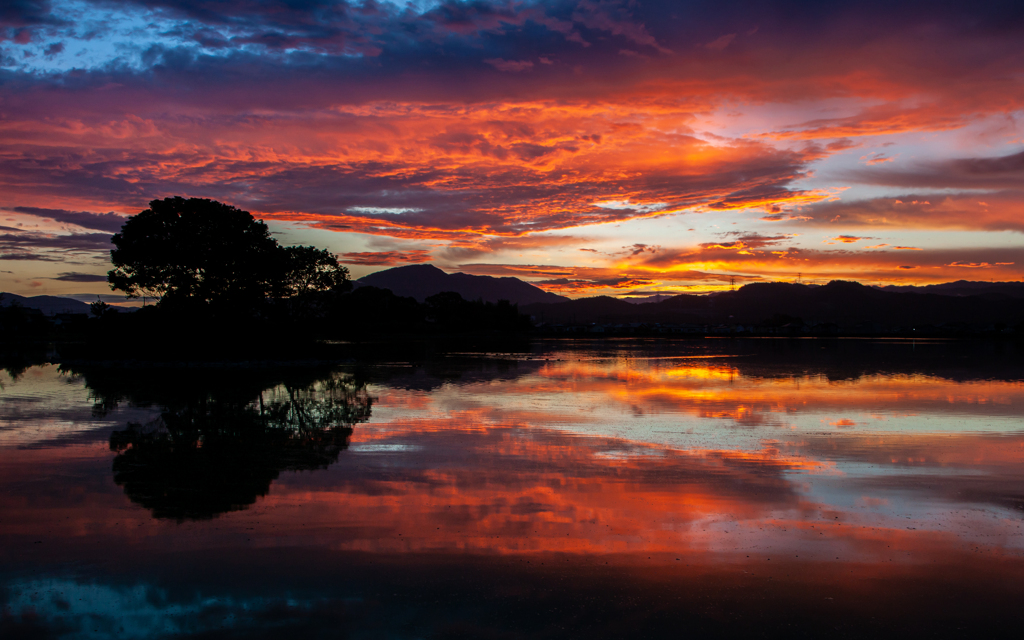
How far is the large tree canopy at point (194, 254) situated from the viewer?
149ft

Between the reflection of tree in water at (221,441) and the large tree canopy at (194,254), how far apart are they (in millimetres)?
21195

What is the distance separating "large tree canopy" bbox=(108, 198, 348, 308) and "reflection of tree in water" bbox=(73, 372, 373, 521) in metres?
21.2

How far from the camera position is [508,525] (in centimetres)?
902

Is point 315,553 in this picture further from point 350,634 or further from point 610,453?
point 610,453

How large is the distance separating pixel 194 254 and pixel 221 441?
1411 inches

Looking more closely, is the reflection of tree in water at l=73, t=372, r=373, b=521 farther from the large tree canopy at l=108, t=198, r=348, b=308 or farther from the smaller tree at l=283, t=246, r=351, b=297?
the smaller tree at l=283, t=246, r=351, b=297

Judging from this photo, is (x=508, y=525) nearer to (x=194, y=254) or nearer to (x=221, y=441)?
(x=221, y=441)

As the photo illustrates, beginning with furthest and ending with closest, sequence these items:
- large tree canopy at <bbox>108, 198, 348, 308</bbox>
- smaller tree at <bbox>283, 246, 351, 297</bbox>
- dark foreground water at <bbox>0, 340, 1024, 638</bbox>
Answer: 1. smaller tree at <bbox>283, 246, 351, 297</bbox>
2. large tree canopy at <bbox>108, 198, 348, 308</bbox>
3. dark foreground water at <bbox>0, 340, 1024, 638</bbox>

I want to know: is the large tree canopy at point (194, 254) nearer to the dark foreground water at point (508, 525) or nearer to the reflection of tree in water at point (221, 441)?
the reflection of tree in water at point (221, 441)

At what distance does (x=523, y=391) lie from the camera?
89.2 feet

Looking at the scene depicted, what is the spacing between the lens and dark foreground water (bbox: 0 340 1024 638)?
6.31 meters

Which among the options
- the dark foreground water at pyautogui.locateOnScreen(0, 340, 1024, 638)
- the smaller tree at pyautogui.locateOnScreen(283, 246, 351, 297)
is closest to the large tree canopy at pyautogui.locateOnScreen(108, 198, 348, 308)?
the smaller tree at pyautogui.locateOnScreen(283, 246, 351, 297)

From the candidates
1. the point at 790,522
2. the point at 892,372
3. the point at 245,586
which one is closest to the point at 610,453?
the point at 790,522

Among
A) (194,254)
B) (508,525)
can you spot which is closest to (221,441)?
(508,525)
